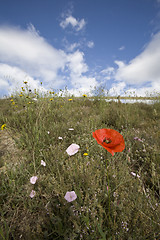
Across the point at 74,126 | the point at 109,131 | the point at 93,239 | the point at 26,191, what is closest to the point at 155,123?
the point at 74,126

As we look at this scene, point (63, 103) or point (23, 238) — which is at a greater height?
point (63, 103)

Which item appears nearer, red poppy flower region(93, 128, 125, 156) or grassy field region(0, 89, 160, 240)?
red poppy flower region(93, 128, 125, 156)

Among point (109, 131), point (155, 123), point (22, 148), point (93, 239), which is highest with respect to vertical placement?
point (109, 131)

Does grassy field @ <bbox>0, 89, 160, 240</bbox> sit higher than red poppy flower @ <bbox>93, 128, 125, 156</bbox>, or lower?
lower

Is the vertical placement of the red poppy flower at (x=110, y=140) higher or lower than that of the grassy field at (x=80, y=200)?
higher

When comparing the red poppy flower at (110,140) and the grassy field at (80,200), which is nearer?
the red poppy flower at (110,140)

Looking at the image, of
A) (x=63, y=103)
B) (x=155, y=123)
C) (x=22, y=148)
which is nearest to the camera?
(x=22, y=148)

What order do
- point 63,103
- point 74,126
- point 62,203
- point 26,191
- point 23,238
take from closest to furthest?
1. point 23,238
2. point 62,203
3. point 26,191
4. point 74,126
5. point 63,103

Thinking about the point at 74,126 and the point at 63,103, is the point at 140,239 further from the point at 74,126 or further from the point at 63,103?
the point at 63,103

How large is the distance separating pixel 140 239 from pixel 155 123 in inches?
107

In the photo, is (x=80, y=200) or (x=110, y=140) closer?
(x=110, y=140)

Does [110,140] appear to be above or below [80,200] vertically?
above

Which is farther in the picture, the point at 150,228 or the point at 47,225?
the point at 47,225

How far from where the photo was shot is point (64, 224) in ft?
3.32
